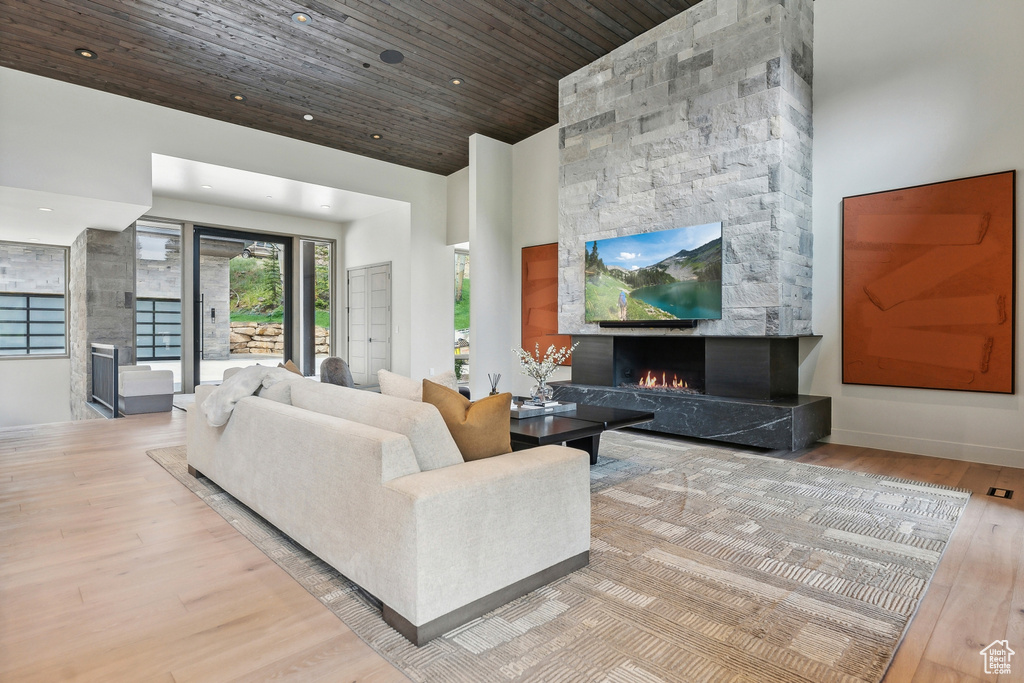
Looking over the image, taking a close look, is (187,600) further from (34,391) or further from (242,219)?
(34,391)

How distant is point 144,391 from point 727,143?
6.63 m

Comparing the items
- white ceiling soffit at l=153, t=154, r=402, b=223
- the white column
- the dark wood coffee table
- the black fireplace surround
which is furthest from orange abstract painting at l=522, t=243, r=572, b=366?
the dark wood coffee table

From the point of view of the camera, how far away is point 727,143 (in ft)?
15.2

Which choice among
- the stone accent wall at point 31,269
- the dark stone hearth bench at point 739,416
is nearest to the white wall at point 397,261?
the dark stone hearth bench at point 739,416

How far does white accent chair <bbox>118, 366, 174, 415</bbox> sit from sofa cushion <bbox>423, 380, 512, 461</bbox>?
542cm

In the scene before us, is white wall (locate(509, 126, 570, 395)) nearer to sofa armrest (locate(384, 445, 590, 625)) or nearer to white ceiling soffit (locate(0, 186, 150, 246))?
white ceiling soffit (locate(0, 186, 150, 246))

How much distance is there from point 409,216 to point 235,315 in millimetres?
3350

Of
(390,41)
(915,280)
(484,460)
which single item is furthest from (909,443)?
(390,41)

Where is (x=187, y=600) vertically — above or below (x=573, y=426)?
below

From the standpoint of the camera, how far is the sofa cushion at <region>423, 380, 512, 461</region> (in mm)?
2133

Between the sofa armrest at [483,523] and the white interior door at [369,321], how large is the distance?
6.89 m

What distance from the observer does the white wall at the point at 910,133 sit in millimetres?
3887

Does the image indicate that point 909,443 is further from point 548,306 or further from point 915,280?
point 548,306

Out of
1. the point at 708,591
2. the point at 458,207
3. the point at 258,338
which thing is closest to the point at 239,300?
the point at 258,338
